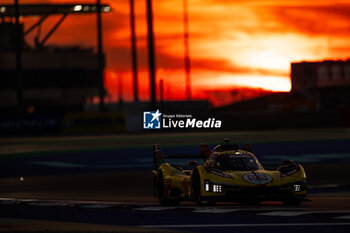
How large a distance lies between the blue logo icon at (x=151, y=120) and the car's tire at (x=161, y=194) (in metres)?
2.48

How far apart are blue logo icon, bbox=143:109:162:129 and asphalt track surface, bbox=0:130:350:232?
1751mm

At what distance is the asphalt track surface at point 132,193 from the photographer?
18125 mm

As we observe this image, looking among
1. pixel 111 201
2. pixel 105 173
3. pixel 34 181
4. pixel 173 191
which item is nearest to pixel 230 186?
pixel 173 191

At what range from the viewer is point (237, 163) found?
22.3m

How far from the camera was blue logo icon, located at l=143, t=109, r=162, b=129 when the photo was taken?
2131cm

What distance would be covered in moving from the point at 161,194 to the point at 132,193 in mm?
5617

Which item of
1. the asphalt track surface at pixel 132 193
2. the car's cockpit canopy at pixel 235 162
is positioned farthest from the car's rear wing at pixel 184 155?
the car's cockpit canopy at pixel 235 162

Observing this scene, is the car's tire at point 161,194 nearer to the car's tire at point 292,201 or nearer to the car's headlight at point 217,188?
the car's headlight at point 217,188

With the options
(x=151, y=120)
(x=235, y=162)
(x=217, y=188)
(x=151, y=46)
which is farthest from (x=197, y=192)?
(x=151, y=46)

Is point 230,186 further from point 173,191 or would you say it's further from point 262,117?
point 262,117

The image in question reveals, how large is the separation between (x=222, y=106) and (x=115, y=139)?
80.4 meters

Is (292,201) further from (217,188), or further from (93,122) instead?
(93,122)

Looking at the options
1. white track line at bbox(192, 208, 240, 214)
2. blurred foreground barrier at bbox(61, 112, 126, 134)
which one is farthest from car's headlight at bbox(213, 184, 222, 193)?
blurred foreground barrier at bbox(61, 112, 126, 134)

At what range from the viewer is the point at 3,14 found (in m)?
114
